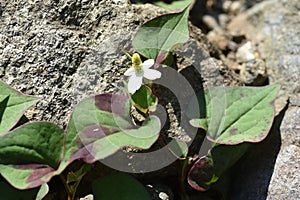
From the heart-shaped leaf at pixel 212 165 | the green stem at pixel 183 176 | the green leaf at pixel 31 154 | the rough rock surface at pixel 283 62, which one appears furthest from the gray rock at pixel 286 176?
the green leaf at pixel 31 154

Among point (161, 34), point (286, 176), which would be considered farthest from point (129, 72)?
point (286, 176)

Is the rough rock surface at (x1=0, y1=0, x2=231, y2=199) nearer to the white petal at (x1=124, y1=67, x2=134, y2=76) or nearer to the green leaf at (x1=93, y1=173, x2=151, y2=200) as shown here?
the white petal at (x1=124, y1=67, x2=134, y2=76)

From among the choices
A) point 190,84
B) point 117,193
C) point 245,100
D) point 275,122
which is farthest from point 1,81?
point 275,122

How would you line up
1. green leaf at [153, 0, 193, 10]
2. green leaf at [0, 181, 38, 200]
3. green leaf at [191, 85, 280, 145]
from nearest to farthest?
green leaf at [0, 181, 38, 200] → green leaf at [191, 85, 280, 145] → green leaf at [153, 0, 193, 10]

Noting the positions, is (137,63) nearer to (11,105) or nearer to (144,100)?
(144,100)

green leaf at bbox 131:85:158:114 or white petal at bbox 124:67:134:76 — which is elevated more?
white petal at bbox 124:67:134:76

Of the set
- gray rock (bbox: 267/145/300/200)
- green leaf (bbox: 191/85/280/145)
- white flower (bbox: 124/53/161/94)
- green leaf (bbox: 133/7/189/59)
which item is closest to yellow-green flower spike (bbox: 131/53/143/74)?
white flower (bbox: 124/53/161/94)

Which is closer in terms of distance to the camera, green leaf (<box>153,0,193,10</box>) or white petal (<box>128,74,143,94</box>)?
white petal (<box>128,74,143,94</box>)
